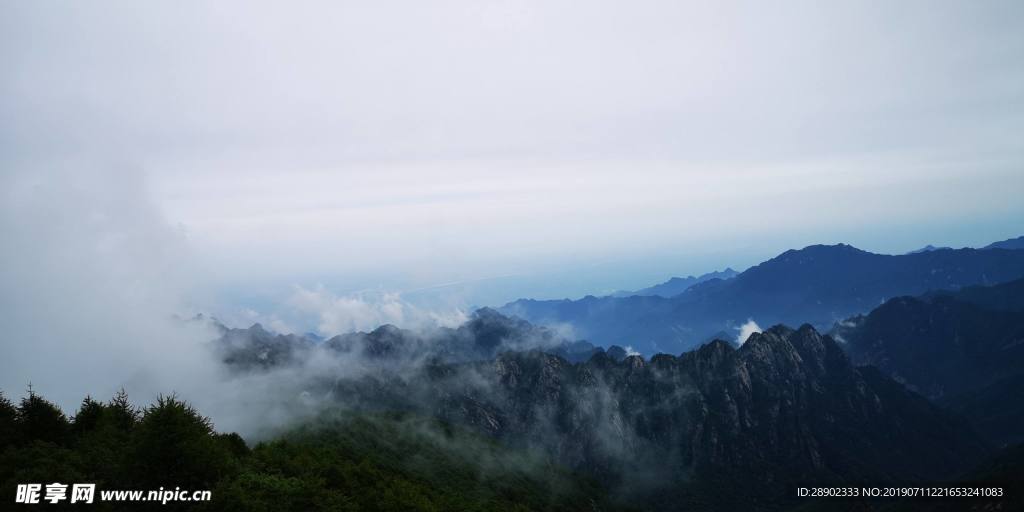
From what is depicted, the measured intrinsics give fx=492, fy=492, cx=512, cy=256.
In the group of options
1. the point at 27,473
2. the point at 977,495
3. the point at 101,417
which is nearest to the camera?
the point at 27,473

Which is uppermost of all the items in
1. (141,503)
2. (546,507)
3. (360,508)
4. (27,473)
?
(27,473)

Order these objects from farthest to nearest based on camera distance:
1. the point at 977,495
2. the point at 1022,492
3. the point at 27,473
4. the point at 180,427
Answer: the point at 977,495
the point at 1022,492
the point at 180,427
the point at 27,473

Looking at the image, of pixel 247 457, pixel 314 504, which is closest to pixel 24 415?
pixel 247 457

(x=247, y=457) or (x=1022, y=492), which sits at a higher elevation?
(x=247, y=457)

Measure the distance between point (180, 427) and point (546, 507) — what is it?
177213 mm

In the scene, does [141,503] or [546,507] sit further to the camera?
[546,507]

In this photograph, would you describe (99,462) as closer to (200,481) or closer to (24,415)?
(200,481)

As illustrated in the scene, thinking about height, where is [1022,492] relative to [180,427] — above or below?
below

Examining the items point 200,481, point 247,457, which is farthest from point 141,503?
point 247,457

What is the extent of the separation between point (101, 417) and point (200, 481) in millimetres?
29537

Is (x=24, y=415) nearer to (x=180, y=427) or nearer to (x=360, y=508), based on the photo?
(x=180, y=427)

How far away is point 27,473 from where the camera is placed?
140 feet

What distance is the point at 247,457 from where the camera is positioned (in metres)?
65.5

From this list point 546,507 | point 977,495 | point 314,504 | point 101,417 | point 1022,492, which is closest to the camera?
point 314,504
